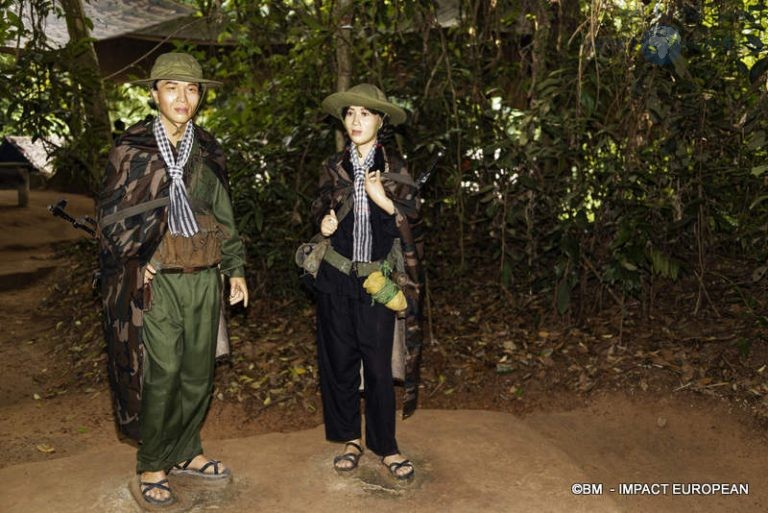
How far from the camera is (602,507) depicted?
4.15m

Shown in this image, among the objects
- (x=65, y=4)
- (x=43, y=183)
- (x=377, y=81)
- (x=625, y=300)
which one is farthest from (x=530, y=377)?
(x=43, y=183)

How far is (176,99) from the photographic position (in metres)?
3.87

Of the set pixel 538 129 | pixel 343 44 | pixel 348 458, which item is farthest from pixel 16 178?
pixel 348 458

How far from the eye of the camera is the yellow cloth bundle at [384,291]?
407 centimetres

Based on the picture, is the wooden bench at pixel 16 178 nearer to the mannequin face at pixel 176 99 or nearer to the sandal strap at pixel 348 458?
the mannequin face at pixel 176 99

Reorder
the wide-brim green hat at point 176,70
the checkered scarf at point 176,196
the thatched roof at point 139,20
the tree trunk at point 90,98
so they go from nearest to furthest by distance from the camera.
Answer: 1. the wide-brim green hat at point 176,70
2. the checkered scarf at point 176,196
3. the tree trunk at point 90,98
4. the thatched roof at point 139,20

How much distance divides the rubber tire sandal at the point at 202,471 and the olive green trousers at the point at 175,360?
0.43 ft

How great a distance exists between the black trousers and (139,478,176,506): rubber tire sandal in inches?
33.8

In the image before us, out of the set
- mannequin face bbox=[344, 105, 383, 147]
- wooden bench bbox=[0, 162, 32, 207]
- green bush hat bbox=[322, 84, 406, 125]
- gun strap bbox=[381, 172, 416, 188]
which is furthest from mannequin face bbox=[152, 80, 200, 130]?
wooden bench bbox=[0, 162, 32, 207]

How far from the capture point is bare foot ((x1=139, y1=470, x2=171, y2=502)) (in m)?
4.00

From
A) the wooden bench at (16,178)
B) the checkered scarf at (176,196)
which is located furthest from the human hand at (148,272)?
the wooden bench at (16,178)

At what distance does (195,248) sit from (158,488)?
111 centimetres

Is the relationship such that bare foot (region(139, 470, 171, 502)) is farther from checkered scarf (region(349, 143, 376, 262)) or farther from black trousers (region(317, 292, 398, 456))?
checkered scarf (region(349, 143, 376, 262))

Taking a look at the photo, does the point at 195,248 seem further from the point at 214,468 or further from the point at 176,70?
the point at 214,468
